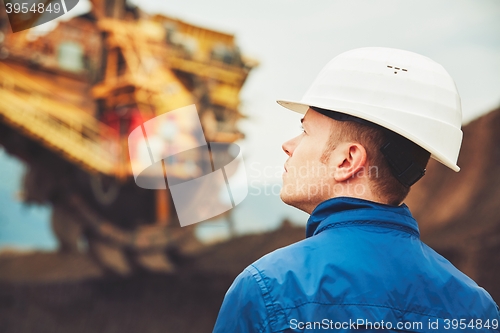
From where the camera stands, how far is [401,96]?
3.51 ft

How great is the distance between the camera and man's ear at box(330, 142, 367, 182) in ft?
3.32

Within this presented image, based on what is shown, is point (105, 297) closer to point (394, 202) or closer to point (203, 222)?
point (203, 222)

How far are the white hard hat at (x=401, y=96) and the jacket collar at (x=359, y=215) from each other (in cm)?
19

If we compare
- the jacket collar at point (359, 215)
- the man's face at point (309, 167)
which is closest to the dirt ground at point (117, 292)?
the man's face at point (309, 167)

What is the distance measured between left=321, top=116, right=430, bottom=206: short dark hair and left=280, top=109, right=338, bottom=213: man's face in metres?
0.02

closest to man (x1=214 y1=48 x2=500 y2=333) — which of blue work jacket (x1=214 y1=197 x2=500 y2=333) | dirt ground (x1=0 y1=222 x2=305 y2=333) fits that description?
blue work jacket (x1=214 y1=197 x2=500 y2=333)

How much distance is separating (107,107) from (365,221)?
4.32m

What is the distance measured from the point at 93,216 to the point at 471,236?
3731mm

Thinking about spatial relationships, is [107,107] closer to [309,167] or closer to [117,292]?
[117,292]

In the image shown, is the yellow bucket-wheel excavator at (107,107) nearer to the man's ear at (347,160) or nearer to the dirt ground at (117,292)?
the dirt ground at (117,292)

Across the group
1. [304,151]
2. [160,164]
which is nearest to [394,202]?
[304,151]

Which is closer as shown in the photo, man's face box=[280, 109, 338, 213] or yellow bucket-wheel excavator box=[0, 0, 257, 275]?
man's face box=[280, 109, 338, 213]

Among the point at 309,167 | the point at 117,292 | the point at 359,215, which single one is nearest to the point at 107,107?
the point at 117,292

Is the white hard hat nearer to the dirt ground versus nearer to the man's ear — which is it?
the man's ear
